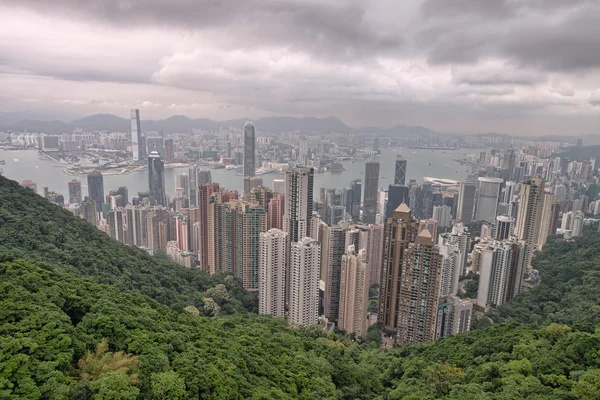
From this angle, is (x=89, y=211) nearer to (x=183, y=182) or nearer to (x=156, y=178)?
(x=156, y=178)

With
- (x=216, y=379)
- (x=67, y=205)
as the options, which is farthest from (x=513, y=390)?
(x=67, y=205)

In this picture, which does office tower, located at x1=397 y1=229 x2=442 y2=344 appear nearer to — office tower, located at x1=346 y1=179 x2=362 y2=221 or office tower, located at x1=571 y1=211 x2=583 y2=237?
office tower, located at x1=571 y1=211 x2=583 y2=237

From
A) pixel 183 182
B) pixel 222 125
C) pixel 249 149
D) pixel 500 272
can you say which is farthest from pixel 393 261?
pixel 222 125

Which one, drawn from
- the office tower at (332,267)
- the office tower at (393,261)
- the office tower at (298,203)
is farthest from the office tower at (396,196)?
the office tower at (393,261)

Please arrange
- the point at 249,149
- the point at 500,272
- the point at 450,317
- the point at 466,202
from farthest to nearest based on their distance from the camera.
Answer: the point at 249,149
the point at 466,202
the point at 500,272
the point at 450,317

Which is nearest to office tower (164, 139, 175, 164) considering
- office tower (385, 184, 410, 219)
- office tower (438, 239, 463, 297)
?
office tower (385, 184, 410, 219)

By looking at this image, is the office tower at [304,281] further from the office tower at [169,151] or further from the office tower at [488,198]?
the office tower at [169,151]

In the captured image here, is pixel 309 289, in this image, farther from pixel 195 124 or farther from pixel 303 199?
pixel 195 124
